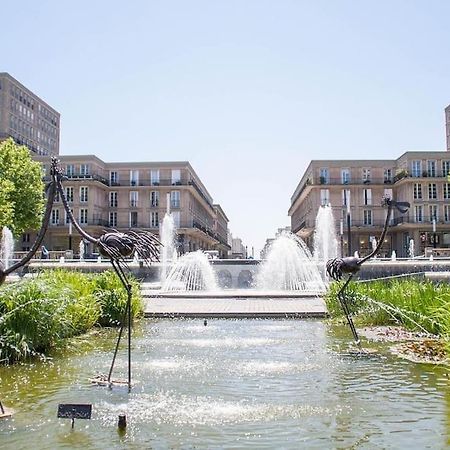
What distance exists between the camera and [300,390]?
712 cm

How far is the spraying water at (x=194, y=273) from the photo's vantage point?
28188 mm

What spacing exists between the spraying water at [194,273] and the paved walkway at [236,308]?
7.29 m

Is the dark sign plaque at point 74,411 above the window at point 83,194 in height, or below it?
below

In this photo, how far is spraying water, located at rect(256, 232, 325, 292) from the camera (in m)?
27.5

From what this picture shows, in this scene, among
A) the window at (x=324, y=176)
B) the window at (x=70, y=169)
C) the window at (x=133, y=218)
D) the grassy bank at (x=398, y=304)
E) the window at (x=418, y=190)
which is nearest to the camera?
the grassy bank at (x=398, y=304)

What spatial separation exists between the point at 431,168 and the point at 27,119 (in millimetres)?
56709

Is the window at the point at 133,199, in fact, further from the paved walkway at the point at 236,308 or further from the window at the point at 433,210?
the paved walkway at the point at 236,308

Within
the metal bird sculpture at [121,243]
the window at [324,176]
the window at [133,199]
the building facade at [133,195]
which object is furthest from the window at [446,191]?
the metal bird sculpture at [121,243]

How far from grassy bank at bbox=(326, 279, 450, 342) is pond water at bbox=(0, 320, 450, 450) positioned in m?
1.64

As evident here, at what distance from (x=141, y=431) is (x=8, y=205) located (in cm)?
3052

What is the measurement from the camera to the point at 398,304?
41.9 feet

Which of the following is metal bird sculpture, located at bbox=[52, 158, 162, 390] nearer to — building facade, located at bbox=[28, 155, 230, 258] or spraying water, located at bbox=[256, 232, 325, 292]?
spraying water, located at bbox=[256, 232, 325, 292]

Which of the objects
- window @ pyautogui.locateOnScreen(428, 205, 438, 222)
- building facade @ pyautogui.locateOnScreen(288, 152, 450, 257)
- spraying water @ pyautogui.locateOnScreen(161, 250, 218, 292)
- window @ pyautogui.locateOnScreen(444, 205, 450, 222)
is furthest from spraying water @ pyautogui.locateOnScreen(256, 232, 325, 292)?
window @ pyautogui.locateOnScreen(444, 205, 450, 222)

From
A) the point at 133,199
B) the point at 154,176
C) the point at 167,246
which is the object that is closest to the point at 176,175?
the point at 154,176
